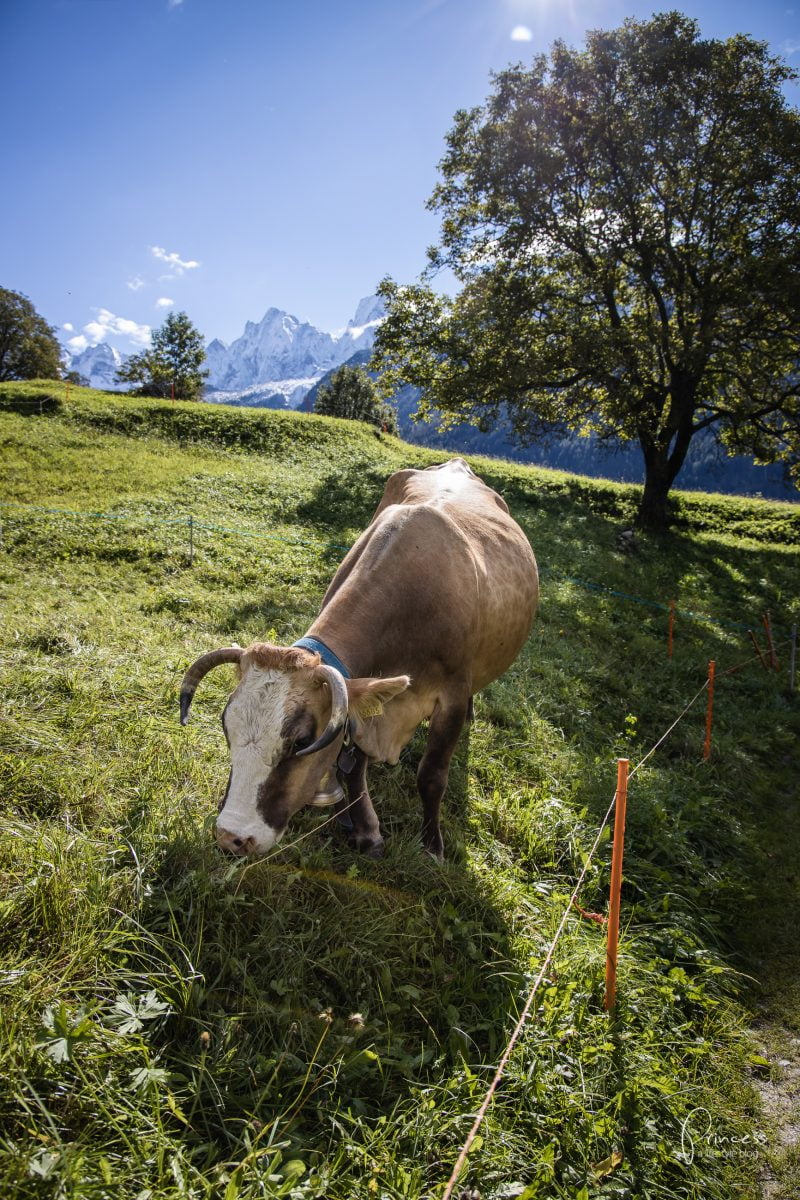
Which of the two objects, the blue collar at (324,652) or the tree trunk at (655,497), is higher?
the tree trunk at (655,497)

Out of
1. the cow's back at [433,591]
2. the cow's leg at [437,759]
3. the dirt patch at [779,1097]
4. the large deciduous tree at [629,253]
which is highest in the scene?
the large deciduous tree at [629,253]

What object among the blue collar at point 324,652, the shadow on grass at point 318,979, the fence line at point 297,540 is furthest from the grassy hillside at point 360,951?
the fence line at point 297,540

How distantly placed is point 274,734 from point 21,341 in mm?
63057

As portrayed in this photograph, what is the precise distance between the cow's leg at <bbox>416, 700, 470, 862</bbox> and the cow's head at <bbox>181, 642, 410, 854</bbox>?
1.18m

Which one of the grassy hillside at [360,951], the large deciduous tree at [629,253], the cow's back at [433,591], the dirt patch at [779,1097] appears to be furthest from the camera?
the large deciduous tree at [629,253]

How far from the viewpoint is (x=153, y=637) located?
21.7ft

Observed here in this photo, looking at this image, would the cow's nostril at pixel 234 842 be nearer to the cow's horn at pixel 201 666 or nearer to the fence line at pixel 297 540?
the cow's horn at pixel 201 666

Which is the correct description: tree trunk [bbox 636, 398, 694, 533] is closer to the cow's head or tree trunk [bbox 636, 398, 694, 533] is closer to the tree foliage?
the cow's head

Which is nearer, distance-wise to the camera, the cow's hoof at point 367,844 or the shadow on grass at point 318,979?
the shadow on grass at point 318,979

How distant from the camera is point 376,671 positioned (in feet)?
12.8

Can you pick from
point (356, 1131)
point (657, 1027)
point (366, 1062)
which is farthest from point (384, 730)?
point (657, 1027)

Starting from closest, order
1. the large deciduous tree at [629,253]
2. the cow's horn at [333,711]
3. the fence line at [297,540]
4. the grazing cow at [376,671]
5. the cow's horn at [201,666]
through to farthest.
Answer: the cow's horn at [333,711] → the grazing cow at [376,671] → the cow's horn at [201,666] → the fence line at [297,540] → the large deciduous tree at [629,253]

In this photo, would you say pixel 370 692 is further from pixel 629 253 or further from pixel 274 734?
pixel 629 253

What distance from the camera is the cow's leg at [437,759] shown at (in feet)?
14.2
